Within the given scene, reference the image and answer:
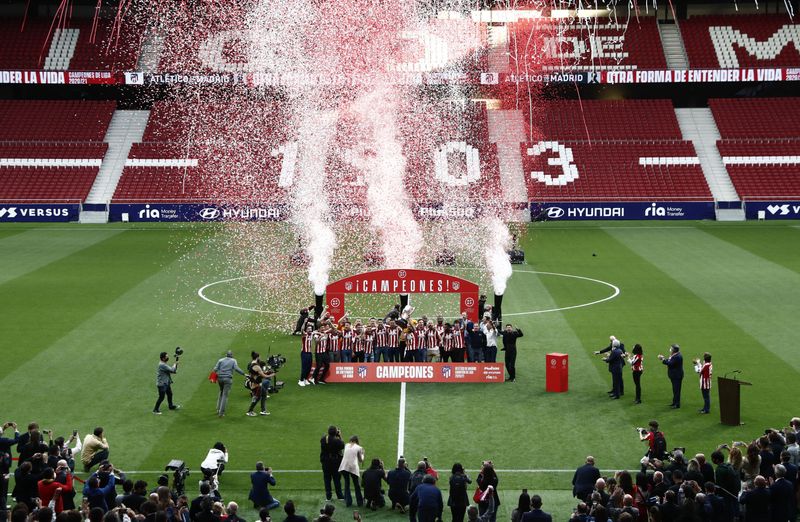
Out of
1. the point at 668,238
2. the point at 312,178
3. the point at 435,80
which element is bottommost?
the point at 668,238

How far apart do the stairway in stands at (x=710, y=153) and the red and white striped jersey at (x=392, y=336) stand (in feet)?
122

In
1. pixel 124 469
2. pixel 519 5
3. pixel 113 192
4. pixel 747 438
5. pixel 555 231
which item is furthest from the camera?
pixel 519 5

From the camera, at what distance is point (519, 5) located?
6494cm

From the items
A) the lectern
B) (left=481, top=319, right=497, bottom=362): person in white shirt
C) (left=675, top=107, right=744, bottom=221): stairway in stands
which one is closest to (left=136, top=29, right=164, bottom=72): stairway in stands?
(left=675, top=107, right=744, bottom=221): stairway in stands

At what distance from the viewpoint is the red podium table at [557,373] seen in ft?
78.4

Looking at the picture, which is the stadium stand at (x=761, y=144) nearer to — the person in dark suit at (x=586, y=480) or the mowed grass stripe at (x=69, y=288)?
the mowed grass stripe at (x=69, y=288)

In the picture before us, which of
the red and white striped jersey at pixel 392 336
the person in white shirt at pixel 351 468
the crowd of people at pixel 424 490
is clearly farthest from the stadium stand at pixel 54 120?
the person in white shirt at pixel 351 468

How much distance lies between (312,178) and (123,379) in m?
37.6

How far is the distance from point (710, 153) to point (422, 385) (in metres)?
45.0

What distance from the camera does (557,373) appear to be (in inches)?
945

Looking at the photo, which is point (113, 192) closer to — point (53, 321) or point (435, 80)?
point (435, 80)

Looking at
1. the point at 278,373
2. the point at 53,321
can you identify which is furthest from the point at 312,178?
the point at 278,373

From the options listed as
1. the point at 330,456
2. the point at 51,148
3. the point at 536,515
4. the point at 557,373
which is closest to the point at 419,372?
the point at 557,373

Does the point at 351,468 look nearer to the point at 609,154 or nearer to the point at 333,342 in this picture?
the point at 333,342
